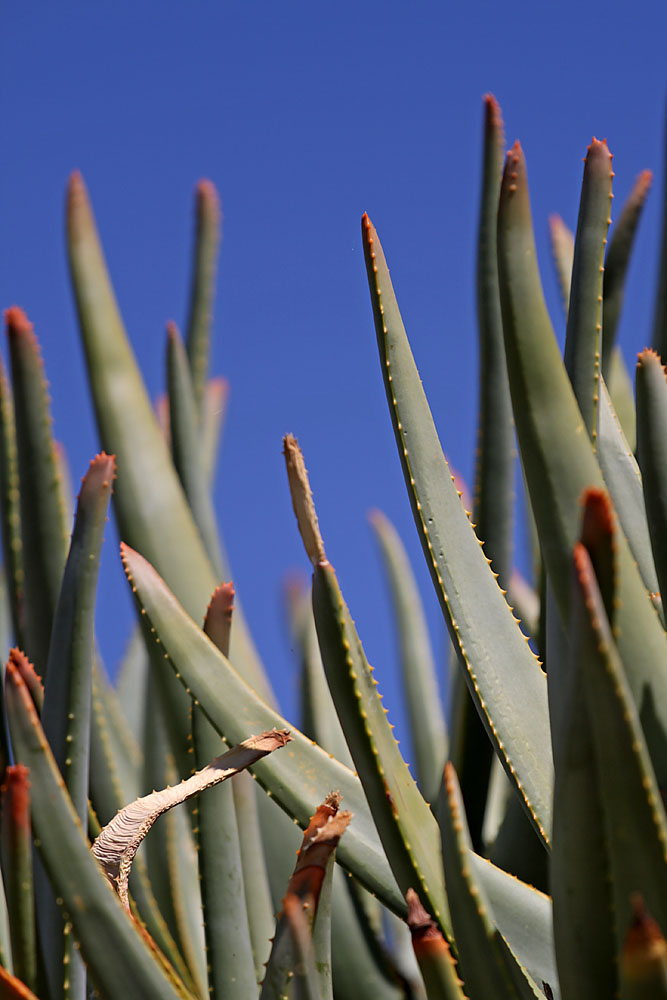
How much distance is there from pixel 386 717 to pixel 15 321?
391 millimetres

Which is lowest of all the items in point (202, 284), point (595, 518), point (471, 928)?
point (471, 928)

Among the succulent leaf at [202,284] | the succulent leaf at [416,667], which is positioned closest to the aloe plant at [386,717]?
the succulent leaf at [202,284]

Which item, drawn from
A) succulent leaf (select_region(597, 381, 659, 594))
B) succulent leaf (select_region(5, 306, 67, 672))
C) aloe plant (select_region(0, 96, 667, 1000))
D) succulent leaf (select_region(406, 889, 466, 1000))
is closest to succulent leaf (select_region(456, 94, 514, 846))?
aloe plant (select_region(0, 96, 667, 1000))

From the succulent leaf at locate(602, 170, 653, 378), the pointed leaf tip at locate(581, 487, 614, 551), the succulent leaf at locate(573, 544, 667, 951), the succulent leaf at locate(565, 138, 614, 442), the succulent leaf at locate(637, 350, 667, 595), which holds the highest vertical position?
the succulent leaf at locate(602, 170, 653, 378)

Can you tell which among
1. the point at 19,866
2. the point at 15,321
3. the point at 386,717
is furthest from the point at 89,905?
the point at 15,321

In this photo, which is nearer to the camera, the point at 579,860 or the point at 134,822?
the point at 579,860

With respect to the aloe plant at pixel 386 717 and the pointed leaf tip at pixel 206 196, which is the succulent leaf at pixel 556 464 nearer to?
the aloe plant at pixel 386 717

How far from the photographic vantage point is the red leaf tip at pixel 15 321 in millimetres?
750

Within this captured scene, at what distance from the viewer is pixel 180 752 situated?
74cm

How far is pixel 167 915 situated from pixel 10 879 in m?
0.47

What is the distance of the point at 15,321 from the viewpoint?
29.6 inches

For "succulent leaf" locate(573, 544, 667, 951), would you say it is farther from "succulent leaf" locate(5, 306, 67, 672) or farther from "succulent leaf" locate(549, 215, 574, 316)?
"succulent leaf" locate(549, 215, 574, 316)

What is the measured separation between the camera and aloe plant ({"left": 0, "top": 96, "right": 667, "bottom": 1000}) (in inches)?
15.1

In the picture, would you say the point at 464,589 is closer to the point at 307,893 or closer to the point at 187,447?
the point at 307,893
